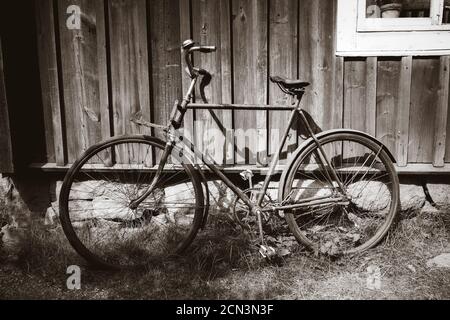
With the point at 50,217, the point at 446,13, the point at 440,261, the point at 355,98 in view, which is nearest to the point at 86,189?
the point at 50,217

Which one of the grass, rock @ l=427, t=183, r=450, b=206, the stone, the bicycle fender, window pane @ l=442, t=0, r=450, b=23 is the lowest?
the grass

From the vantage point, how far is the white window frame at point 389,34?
420 cm

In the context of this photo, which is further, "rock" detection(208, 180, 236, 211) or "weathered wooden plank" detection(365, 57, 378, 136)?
"rock" detection(208, 180, 236, 211)

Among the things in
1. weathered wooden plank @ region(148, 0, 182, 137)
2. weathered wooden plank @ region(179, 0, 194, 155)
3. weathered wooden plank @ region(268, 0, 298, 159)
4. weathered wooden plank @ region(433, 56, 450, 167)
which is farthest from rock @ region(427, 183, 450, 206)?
weathered wooden plank @ region(148, 0, 182, 137)

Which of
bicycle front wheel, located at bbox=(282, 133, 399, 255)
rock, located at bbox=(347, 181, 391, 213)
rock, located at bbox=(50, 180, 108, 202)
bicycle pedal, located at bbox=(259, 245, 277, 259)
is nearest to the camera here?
bicycle pedal, located at bbox=(259, 245, 277, 259)

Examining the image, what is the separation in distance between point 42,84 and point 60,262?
1725mm

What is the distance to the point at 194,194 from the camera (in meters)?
4.33

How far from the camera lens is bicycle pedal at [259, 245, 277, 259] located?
3785 millimetres

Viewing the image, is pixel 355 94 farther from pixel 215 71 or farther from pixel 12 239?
pixel 12 239

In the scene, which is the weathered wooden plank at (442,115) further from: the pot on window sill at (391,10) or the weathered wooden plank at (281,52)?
the weathered wooden plank at (281,52)

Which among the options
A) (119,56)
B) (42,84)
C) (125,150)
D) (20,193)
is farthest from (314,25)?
(20,193)

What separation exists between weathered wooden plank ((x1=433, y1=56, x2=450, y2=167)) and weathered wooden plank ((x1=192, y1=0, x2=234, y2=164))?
1928mm

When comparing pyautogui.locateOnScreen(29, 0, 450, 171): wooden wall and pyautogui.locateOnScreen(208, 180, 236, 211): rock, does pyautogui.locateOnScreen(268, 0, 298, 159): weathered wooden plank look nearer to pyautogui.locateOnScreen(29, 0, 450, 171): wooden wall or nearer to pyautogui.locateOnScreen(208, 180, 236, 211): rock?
pyautogui.locateOnScreen(29, 0, 450, 171): wooden wall

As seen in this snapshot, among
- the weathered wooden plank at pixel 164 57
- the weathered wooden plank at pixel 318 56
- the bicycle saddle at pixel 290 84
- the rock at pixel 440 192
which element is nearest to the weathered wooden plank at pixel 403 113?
the rock at pixel 440 192
